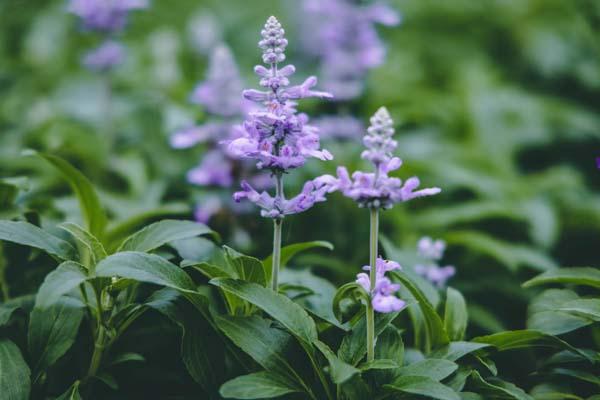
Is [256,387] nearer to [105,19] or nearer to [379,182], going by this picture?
[379,182]

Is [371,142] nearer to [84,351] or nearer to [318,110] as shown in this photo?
[84,351]

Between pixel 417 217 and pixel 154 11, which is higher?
pixel 154 11

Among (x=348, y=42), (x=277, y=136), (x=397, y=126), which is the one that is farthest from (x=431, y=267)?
(x=397, y=126)

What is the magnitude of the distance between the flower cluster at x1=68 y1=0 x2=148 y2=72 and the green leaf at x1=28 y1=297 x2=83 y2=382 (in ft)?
8.35

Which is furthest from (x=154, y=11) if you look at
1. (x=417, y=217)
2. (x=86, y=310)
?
(x=86, y=310)

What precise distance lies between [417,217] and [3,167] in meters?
3.00

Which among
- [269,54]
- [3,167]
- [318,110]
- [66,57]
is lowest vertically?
[3,167]

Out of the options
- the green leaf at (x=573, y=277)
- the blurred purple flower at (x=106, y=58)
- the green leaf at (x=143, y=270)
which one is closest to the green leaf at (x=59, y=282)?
the green leaf at (x=143, y=270)

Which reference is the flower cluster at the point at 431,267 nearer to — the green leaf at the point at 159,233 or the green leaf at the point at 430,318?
the green leaf at the point at 430,318

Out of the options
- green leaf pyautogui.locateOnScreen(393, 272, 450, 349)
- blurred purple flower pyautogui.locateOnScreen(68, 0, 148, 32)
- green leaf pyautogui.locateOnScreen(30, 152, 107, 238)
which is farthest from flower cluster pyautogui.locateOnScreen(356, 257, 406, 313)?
Result: blurred purple flower pyautogui.locateOnScreen(68, 0, 148, 32)

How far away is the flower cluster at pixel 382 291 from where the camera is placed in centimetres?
189

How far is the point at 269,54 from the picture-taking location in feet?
7.01

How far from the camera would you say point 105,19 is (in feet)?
14.1

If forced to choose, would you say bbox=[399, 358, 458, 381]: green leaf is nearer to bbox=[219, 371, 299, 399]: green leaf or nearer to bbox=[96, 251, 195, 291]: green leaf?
bbox=[219, 371, 299, 399]: green leaf
